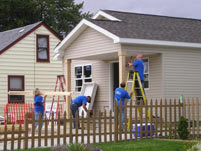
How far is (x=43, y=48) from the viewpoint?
30.6 meters

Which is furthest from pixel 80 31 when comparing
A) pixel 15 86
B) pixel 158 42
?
pixel 15 86

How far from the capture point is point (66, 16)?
51.1 metres

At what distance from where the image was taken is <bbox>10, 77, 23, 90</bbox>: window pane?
1137 inches

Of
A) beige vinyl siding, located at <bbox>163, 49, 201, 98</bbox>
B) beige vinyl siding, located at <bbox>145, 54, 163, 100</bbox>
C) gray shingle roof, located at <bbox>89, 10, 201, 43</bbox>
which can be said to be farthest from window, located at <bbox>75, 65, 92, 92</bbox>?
beige vinyl siding, located at <bbox>163, 49, 201, 98</bbox>

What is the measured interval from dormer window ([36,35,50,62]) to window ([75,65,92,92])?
6.36 metres

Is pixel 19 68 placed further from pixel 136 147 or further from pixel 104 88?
pixel 136 147

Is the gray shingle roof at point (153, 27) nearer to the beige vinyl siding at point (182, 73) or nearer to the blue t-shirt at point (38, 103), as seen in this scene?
the beige vinyl siding at point (182, 73)

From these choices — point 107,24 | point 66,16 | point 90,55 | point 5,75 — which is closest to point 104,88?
point 90,55

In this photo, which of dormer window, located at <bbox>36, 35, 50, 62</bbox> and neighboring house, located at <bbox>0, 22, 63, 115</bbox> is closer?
neighboring house, located at <bbox>0, 22, 63, 115</bbox>

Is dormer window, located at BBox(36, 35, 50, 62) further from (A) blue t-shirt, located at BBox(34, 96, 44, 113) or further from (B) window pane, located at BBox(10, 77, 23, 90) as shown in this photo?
(A) blue t-shirt, located at BBox(34, 96, 44, 113)

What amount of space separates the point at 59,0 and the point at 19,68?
76.9ft

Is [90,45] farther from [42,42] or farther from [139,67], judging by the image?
[42,42]

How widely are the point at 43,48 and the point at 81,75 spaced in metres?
7.09

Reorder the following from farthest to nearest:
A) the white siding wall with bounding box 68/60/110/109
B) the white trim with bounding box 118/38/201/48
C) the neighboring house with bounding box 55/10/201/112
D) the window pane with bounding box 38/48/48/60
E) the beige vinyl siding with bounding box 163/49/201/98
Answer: the window pane with bounding box 38/48/48/60, the white siding wall with bounding box 68/60/110/109, the beige vinyl siding with bounding box 163/49/201/98, the neighboring house with bounding box 55/10/201/112, the white trim with bounding box 118/38/201/48
